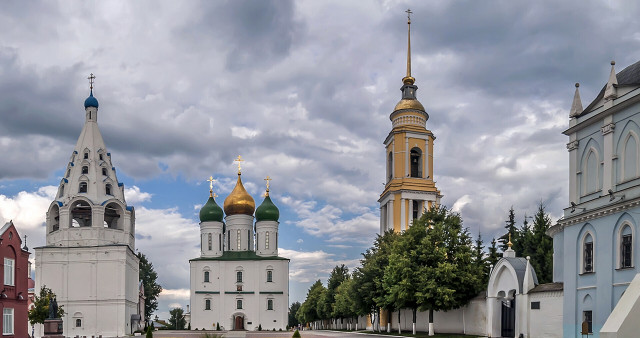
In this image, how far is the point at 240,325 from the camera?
255 feet

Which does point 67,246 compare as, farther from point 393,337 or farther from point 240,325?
point 393,337

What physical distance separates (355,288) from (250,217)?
1340 inches

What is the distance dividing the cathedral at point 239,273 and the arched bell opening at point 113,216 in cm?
1794

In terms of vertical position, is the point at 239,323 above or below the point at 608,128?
below

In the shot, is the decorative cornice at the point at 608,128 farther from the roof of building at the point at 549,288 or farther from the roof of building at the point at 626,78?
the roof of building at the point at 549,288

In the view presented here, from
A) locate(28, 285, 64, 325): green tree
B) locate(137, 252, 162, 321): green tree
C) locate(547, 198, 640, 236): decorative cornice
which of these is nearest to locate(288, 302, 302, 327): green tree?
locate(137, 252, 162, 321): green tree

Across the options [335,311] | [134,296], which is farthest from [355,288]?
[134,296]

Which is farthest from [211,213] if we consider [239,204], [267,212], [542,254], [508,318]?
[508,318]

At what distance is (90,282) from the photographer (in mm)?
58844

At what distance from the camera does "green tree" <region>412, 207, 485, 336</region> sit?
3847 centimetres

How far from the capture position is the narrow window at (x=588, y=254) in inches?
997

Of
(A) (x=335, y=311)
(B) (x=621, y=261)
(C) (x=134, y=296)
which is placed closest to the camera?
(B) (x=621, y=261)

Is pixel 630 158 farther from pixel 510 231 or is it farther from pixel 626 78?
pixel 510 231

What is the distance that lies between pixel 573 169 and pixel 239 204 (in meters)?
59.1
